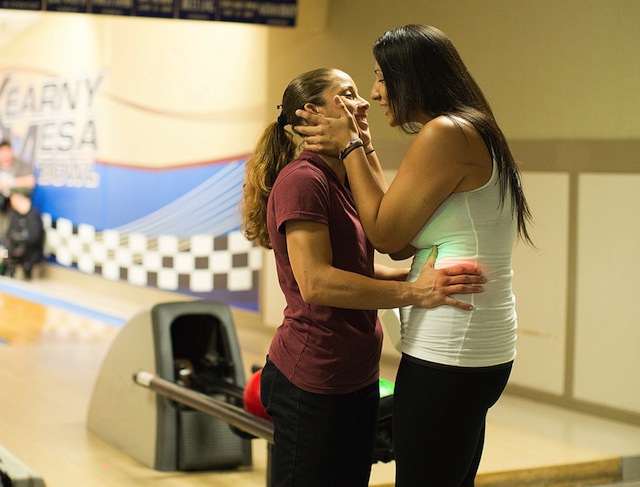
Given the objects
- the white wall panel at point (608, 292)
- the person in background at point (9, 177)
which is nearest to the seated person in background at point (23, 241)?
the person in background at point (9, 177)

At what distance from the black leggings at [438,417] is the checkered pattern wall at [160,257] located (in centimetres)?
461

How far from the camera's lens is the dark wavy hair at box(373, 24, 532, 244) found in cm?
155

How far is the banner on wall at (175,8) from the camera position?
16.5 ft

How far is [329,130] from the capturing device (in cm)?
165

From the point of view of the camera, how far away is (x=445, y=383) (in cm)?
154

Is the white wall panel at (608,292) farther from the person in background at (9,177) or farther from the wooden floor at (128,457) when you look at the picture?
the person in background at (9,177)

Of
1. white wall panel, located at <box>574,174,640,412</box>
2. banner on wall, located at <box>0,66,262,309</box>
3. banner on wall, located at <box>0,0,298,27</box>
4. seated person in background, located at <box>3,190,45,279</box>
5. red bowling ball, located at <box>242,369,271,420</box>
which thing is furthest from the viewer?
seated person in background, located at <box>3,190,45,279</box>

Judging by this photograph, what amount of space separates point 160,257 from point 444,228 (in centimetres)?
610

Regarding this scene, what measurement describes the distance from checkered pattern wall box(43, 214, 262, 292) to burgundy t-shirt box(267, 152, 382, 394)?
176 inches

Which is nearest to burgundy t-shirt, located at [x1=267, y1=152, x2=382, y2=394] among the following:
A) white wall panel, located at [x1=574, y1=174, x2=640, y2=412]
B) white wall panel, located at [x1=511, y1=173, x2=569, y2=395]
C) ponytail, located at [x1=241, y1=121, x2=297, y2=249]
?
ponytail, located at [x1=241, y1=121, x2=297, y2=249]

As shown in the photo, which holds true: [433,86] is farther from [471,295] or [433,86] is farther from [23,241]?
[23,241]

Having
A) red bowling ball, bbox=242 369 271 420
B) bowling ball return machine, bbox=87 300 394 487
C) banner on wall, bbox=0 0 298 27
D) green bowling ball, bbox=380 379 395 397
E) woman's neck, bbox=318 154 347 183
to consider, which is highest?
banner on wall, bbox=0 0 298 27

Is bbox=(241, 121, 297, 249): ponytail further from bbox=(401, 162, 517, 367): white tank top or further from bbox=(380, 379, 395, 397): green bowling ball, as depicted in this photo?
bbox=(380, 379, 395, 397): green bowling ball

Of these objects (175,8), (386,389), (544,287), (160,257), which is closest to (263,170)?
(386,389)
